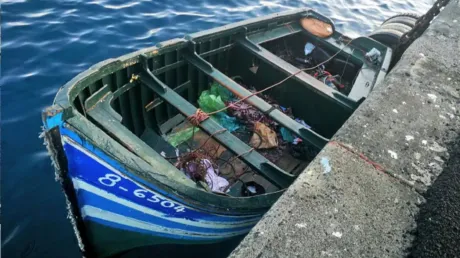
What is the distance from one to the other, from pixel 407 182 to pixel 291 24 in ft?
15.5

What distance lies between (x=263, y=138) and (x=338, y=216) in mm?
2632

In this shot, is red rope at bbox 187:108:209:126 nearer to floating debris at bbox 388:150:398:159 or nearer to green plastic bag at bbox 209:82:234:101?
green plastic bag at bbox 209:82:234:101

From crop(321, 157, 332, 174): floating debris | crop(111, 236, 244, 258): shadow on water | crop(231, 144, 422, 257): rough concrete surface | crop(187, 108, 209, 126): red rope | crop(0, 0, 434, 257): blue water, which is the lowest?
crop(111, 236, 244, 258): shadow on water

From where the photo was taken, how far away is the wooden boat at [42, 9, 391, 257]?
3.18m

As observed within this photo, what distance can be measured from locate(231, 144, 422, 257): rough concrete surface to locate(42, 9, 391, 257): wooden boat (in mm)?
1008

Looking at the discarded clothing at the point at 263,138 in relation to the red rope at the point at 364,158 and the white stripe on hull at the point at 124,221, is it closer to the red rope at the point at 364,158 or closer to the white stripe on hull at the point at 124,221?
the white stripe on hull at the point at 124,221

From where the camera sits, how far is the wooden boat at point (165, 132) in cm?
318

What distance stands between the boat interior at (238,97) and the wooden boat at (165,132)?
2cm

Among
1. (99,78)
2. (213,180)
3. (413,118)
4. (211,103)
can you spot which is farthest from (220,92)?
(413,118)

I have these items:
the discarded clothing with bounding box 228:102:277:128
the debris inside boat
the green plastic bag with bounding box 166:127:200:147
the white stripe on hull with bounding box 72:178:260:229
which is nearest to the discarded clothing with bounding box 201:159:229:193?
the debris inside boat

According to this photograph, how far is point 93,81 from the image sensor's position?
3832 mm

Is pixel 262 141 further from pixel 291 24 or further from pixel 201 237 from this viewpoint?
pixel 291 24

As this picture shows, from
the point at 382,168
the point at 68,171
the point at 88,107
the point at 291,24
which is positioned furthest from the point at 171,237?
the point at 291,24

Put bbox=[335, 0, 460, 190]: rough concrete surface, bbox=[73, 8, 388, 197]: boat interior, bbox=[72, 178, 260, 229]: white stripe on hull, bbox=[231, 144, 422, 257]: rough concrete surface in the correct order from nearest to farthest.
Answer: bbox=[231, 144, 422, 257]: rough concrete surface → bbox=[335, 0, 460, 190]: rough concrete surface → bbox=[72, 178, 260, 229]: white stripe on hull → bbox=[73, 8, 388, 197]: boat interior
